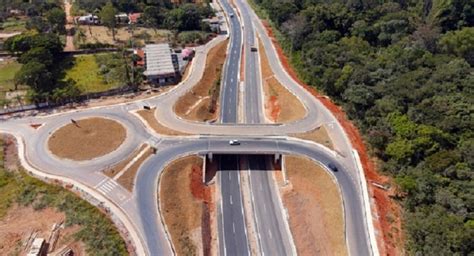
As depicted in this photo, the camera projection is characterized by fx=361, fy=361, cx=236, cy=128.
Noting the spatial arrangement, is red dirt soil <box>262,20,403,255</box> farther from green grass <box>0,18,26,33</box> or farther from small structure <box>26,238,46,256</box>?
green grass <box>0,18,26,33</box>

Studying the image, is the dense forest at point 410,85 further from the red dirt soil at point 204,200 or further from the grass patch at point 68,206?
the grass patch at point 68,206

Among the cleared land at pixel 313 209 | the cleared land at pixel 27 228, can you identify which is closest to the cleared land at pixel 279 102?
the cleared land at pixel 313 209

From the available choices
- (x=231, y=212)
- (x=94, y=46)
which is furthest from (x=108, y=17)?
(x=231, y=212)

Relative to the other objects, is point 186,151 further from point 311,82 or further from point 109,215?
point 311,82

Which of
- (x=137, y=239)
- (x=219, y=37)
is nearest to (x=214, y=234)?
(x=137, y=239)

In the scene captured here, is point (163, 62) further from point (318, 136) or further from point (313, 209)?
point (313, 209)

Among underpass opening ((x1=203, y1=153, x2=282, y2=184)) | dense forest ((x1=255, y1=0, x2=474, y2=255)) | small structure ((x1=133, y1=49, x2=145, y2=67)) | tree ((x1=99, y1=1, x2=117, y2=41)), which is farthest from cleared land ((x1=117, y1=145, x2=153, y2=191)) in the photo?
tree ((x1=99, y1=1, x2=117, y2=41))
